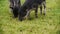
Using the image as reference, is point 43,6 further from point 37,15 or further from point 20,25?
point 20,25

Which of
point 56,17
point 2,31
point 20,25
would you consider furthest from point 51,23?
point 2,31

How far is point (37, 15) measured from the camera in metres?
9.35

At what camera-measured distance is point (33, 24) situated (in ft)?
28.4

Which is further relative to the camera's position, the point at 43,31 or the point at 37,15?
the point at 37,15

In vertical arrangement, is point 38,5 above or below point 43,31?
above

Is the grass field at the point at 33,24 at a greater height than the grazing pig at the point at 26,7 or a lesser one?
lesser

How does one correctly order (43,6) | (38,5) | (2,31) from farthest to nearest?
(43,6) < (38,5) < (2,31)

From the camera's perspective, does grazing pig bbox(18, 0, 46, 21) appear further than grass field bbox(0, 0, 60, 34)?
Yes

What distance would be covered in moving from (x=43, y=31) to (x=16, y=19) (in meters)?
1.49

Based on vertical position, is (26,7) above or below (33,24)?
above

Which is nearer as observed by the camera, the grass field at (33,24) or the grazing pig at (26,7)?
the grass field at (33,24)

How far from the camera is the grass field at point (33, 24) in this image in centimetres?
813

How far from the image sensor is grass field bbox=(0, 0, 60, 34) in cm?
813

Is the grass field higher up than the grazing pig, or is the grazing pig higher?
the grazing pig
